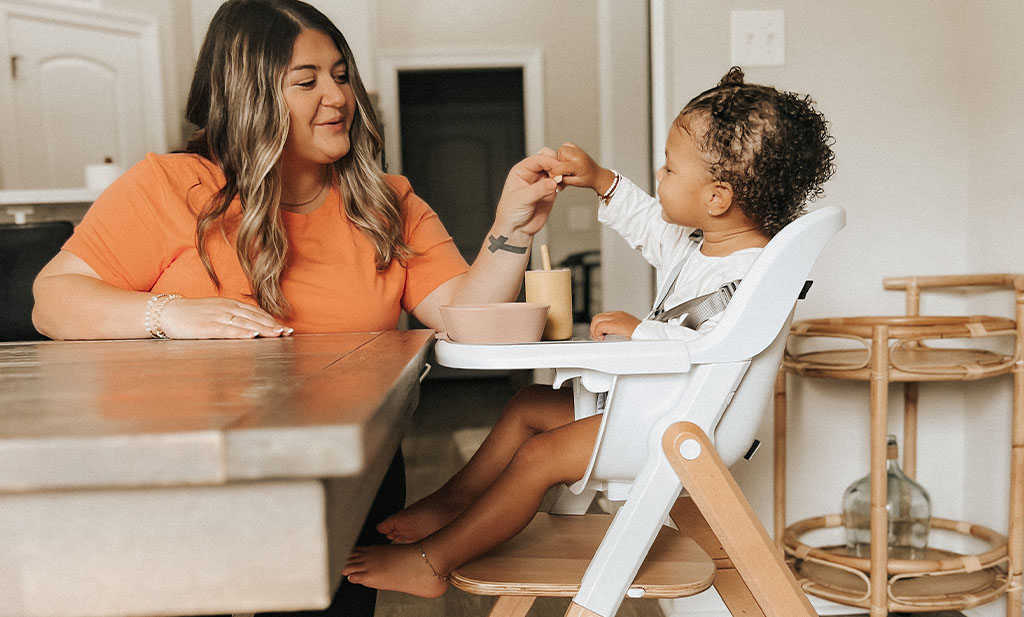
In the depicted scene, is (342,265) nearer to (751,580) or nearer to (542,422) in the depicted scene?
(542,422)

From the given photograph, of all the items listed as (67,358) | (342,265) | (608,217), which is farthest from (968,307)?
(67,358)

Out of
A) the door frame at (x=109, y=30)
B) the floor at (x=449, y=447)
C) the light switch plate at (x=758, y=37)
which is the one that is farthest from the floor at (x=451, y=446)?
the door frame at (x=109, y=30)

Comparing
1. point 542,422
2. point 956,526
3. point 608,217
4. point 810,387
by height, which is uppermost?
point 608,217

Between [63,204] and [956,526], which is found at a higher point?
[63,204]

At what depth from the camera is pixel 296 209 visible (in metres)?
1.37

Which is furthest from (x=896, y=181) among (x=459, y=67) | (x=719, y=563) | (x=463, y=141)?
(x=463, y=141)

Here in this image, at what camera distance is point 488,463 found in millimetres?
1186

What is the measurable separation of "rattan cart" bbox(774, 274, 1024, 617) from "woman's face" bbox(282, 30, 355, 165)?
101 cm

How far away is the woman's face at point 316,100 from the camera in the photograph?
130cm

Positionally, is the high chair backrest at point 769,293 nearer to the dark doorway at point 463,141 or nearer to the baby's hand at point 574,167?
the baby's hand at point 574,167

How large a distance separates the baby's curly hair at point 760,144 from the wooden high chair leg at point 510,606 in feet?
2.17

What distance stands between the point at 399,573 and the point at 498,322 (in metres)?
0.36

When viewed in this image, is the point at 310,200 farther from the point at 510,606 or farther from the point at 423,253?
the point at 510,606

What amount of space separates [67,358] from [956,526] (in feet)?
6.04
